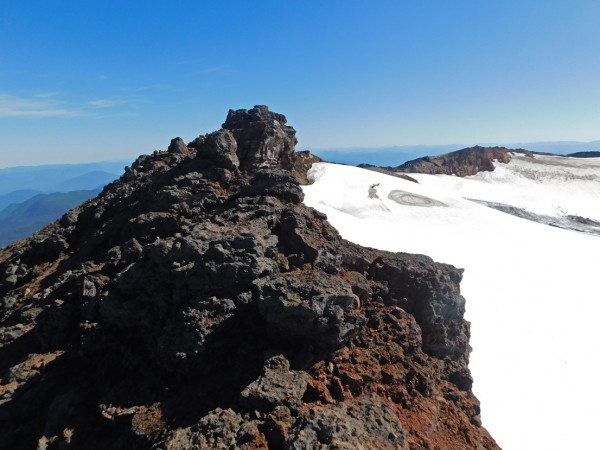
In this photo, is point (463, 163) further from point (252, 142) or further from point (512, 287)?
point (252, 142)

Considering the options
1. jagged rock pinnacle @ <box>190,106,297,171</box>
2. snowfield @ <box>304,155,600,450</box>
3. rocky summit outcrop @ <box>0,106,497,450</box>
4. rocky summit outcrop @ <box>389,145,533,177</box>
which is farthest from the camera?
rocky summit outcrop @ <box>389,145,533,177</box>

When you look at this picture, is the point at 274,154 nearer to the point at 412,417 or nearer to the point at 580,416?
the point at 412,417

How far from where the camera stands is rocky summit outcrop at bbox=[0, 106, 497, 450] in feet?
22.6

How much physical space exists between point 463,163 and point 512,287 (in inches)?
2160

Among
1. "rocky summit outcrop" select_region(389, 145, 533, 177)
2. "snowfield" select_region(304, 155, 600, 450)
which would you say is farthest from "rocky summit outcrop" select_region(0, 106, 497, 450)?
"rocky summit outcrop" select_region(389, 145, 533, 177)

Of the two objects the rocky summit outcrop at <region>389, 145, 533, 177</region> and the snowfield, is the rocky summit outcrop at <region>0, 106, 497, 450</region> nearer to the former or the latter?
the snowfield

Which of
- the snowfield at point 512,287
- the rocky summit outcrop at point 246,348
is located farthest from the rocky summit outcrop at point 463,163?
the rocky summit outcrop at point 246,348

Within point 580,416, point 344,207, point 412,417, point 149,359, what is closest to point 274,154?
point 344,207

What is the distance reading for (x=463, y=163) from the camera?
68.6 metres

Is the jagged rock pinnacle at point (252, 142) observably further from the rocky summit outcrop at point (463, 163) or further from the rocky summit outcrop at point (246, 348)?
the rocky summit outcrop at point (463, 163)

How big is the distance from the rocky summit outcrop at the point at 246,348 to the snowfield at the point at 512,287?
3863 mm

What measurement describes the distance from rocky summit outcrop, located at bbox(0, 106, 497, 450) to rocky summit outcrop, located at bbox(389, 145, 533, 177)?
5850 centimetres

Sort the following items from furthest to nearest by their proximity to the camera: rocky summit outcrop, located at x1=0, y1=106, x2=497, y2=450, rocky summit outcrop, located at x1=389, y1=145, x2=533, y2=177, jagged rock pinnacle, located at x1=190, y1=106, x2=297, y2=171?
1. rocky summit outcrop, located at x1=389, y1=145, x2=533, y2=177
2. jagged rock pinnacle, located at x1=190, y1=106, x2=297, y2=171
3. rocky summit outcrop, located at x1=0, y1=106, x2=497, y2=450

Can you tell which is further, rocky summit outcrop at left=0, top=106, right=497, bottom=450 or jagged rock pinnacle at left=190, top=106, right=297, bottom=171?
jagged rock pinnacle at left=190, top=106, right=297, bottom=171
